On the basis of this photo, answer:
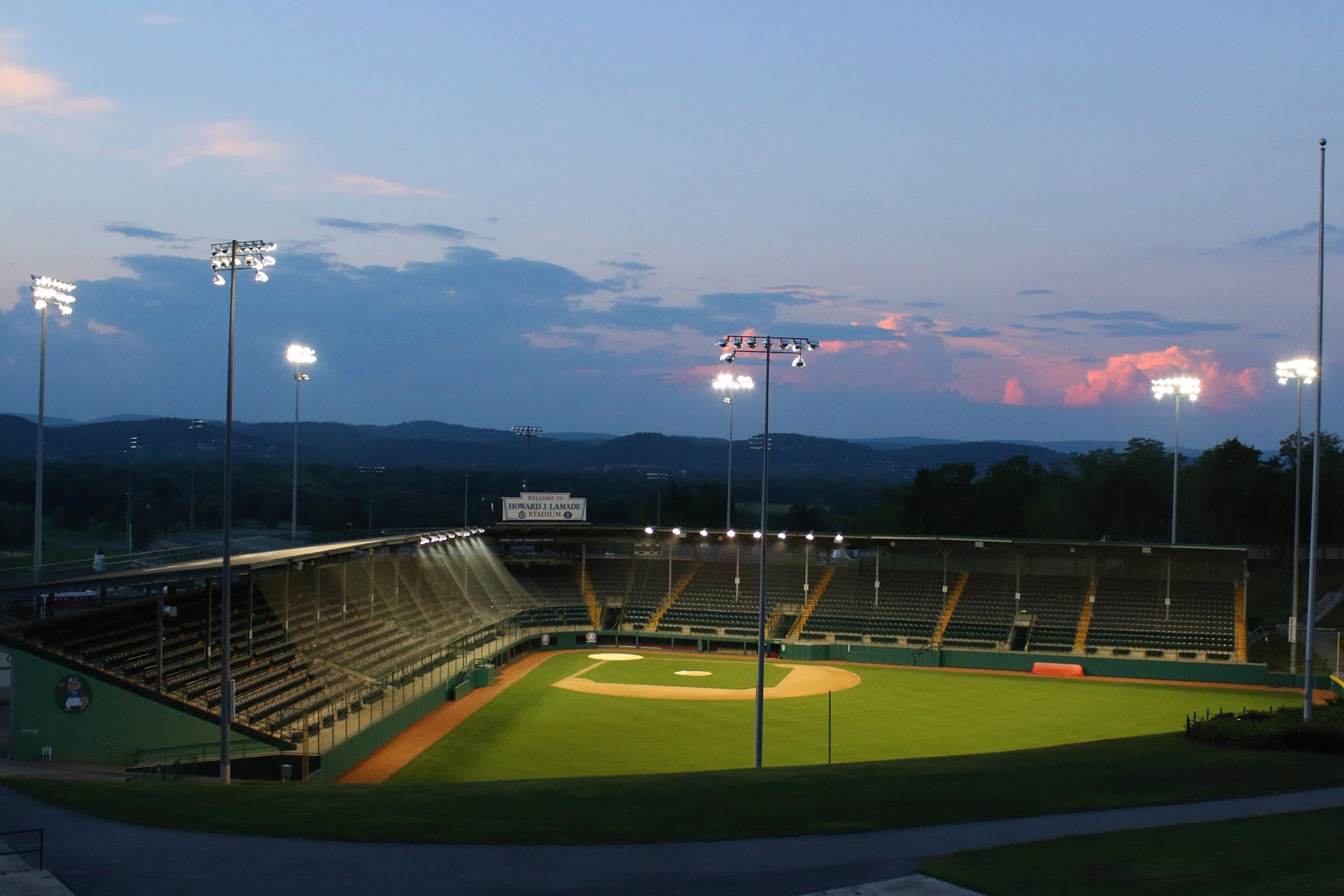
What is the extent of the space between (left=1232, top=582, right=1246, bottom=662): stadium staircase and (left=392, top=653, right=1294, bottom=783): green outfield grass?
453 cm

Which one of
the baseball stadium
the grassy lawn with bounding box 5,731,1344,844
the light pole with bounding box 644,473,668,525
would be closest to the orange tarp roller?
the baseball stadium

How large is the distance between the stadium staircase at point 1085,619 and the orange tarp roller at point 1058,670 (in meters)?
1.67

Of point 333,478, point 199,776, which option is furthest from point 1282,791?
point 333,478

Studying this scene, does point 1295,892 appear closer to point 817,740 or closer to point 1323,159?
point 1323,159

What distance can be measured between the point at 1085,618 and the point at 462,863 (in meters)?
46.0

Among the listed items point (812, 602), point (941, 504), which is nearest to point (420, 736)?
point (812, 602)

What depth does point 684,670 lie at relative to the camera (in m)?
50.5

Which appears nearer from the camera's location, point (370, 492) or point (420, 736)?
point (420, 736)

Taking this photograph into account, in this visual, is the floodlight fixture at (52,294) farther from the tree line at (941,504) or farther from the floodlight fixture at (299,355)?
the tree line at (941,504)

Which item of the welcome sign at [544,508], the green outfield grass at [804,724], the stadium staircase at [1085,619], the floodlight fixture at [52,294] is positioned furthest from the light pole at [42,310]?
the stadium staircase at [1085,619]

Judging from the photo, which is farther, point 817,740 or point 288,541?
point 288,541

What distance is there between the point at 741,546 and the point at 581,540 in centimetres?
975

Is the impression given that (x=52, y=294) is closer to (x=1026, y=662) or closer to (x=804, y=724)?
(x=804, y=724)

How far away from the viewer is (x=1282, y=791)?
19875 mm
